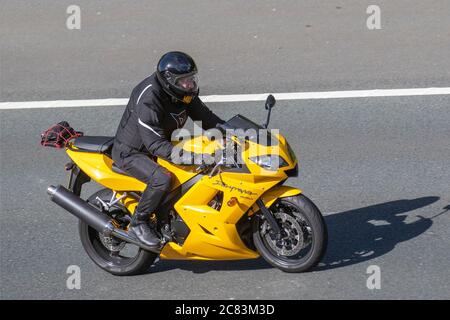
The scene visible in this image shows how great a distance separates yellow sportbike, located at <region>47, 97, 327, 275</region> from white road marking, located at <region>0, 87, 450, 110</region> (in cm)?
347

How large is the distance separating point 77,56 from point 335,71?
12.0ft

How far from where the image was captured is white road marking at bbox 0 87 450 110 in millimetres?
11602

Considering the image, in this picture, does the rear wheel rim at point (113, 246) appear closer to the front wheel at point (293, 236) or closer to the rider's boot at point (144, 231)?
the rider's boot at point (144, 231)

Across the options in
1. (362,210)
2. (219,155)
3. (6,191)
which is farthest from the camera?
(6,191)

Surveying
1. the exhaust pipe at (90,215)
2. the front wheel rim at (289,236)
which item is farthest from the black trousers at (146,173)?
the front wheel rim at (289,236)

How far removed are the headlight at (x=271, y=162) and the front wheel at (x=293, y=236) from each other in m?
0.31

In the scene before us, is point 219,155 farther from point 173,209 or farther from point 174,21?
point 174,21

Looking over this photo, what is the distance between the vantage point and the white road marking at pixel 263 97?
38.1 ft

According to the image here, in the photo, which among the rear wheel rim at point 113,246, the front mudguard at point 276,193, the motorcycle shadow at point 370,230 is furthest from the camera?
the rear wheel rim at point 113,246

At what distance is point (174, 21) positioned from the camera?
45.5 feet

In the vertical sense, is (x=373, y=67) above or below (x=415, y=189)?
above

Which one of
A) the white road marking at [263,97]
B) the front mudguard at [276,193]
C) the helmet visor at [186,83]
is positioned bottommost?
the front mudguard at [276,193]

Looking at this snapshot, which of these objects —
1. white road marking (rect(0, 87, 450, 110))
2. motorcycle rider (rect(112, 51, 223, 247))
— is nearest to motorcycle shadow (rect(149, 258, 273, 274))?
motorcycle rider (rect(112, 51, 223, 247))
